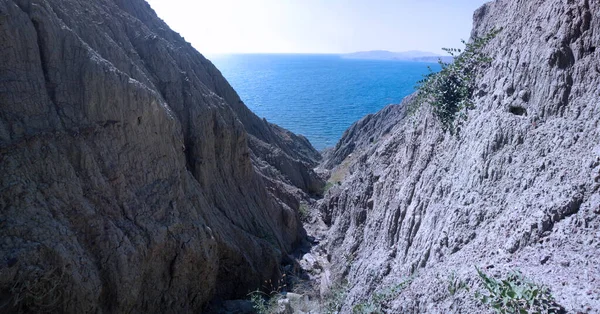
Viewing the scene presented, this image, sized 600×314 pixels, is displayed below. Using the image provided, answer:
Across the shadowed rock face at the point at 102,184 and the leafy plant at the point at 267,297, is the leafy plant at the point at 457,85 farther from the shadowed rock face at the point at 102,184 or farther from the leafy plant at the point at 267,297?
the shadowed rock face at the point at 102,184

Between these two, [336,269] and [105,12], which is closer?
[336,269]

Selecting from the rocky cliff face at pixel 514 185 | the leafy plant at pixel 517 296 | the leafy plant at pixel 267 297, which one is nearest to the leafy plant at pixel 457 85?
the rocky cliff face at pixel 514 185

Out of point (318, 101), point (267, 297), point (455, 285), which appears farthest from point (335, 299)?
point (318, 101)

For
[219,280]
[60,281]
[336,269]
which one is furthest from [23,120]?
[336,269]

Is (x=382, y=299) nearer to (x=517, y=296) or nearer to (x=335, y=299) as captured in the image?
(x=335, y=299)

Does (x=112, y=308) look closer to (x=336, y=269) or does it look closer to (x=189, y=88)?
(x=336, y=269)

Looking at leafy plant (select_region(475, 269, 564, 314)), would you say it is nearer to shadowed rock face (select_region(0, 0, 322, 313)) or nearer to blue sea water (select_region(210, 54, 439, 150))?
shadowed rock face (select_region(0, 0, 322, 313))
